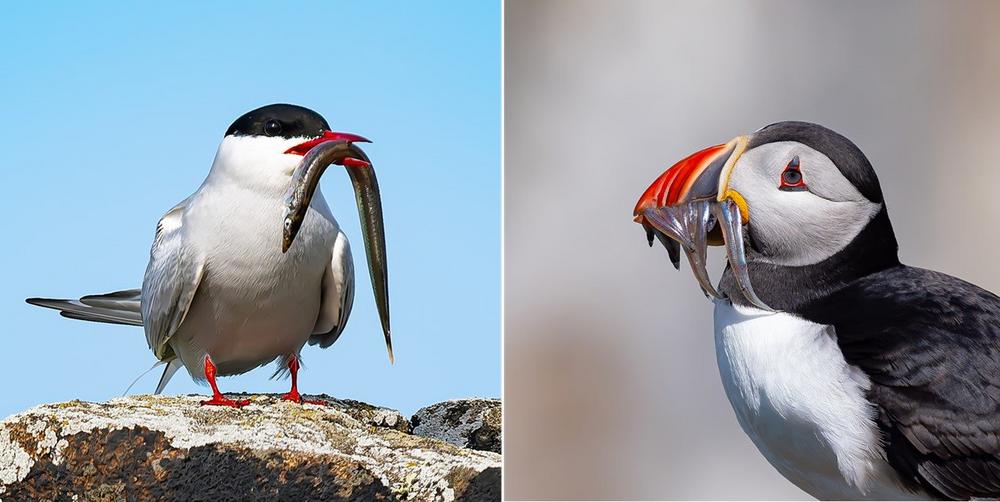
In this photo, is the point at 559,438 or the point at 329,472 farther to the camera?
the point at 559,438

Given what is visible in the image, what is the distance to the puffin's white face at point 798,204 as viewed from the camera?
9.32 feet

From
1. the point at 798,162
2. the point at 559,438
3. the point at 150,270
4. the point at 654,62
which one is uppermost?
the point at 654,62

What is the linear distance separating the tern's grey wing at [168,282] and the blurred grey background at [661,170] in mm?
1625

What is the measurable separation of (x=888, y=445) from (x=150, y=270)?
182 centimetres

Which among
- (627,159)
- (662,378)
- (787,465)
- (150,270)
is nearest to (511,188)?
(627,159)

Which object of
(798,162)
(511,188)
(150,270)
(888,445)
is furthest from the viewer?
(511,188)

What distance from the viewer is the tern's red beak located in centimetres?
295

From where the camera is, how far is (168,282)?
Answer: 119 inches

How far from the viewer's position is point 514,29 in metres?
4.96

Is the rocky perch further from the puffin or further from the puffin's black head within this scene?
the puffin's black head

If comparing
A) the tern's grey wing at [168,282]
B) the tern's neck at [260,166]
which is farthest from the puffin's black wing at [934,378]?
the tern's grey wing at [168,282]

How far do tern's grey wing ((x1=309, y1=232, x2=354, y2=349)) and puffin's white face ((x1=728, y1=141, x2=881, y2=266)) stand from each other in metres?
0.98

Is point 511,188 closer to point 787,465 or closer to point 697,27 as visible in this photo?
point 697,27

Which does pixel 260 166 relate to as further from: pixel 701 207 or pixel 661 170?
pixel 661 170
